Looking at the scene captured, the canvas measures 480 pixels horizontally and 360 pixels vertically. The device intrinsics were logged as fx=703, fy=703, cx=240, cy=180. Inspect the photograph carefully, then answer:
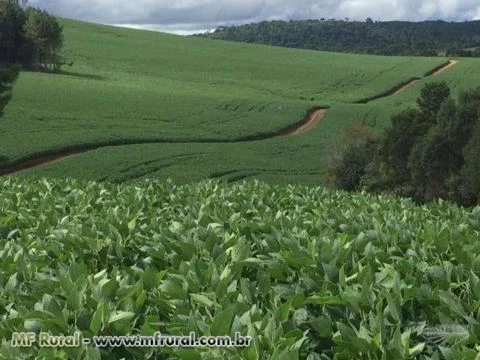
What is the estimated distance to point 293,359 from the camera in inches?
107

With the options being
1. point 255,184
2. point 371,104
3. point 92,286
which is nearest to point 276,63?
point 371,104

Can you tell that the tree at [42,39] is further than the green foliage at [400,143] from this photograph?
Yes

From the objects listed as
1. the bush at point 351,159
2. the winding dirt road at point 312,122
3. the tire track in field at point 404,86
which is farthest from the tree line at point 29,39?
the bush at point 351,159

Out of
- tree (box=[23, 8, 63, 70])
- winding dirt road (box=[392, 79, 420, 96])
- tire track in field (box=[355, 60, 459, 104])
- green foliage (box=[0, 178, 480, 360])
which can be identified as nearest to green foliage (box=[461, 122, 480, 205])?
green foliage (box=[0, 178, 480, 360])

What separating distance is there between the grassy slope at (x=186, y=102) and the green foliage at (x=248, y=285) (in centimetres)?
3377

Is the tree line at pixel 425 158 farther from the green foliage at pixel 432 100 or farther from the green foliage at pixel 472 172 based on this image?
the green foliage at pixel 432 100

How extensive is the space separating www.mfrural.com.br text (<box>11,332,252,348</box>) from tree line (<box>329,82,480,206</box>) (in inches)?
1294

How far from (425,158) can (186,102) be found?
2626cm

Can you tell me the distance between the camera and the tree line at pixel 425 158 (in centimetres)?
3612

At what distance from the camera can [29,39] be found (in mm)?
70438

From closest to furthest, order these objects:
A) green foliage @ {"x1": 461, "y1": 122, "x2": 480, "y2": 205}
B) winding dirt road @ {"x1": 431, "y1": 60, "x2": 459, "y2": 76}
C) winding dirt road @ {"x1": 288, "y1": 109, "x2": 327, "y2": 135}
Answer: green foliage @ {"x1": 461, "y1": 122, "x2": 480, "y2": 205} → winding dirt road @ {"x1": 288, "y1": 109, "x2": 327, "y2": 135} → winding dirt road @ {"x1": 431, "y1": 60, "x2": 459, "y2": 76}

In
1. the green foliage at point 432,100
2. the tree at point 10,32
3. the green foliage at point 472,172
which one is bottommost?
the green foliage at point 472,172

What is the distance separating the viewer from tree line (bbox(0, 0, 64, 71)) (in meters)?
70.0

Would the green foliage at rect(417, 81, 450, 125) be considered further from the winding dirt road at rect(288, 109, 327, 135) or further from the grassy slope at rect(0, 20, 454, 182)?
the winding dirt road at rect(288, 109, 327, 135)
